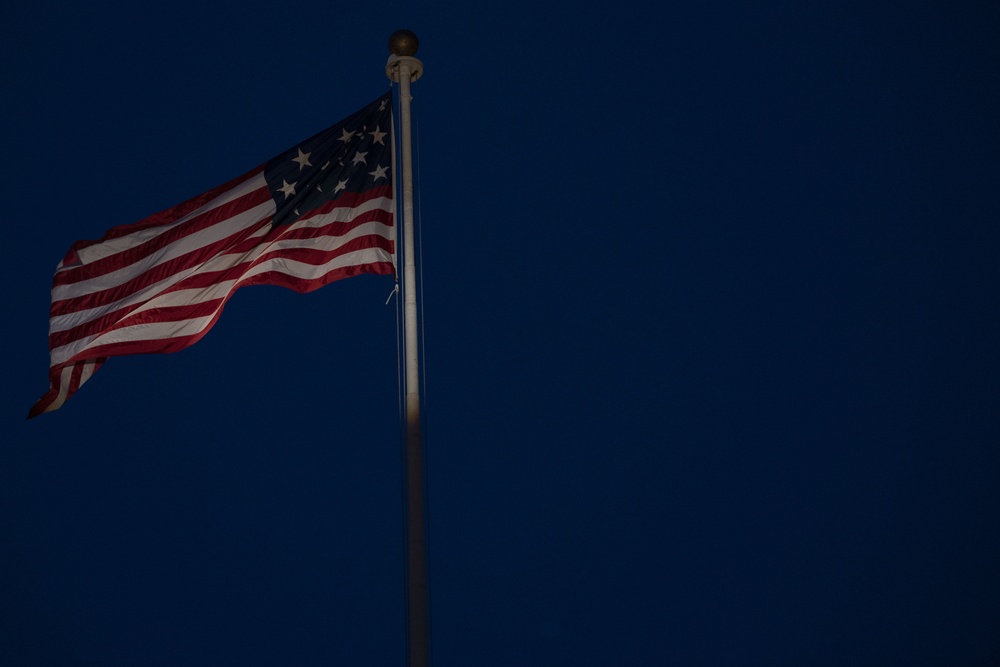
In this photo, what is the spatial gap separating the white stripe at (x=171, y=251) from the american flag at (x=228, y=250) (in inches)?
0.5

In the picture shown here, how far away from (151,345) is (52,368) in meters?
1.14

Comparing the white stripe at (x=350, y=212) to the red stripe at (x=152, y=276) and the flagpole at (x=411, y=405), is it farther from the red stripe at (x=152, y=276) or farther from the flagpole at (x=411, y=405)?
the flagpole at (x=411, y=405)

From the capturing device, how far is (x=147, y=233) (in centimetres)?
1018

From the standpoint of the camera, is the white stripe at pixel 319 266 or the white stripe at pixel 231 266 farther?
the white stripe at pixel 319 266

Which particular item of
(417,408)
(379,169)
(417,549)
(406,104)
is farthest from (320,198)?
(417,549)

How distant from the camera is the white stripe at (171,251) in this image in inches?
387

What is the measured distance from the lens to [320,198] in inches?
394

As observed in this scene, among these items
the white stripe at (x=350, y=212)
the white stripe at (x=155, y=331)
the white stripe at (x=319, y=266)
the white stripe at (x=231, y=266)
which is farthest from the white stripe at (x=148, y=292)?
the white stripe at (x=350, y=212)

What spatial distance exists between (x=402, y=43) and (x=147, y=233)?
3929mm

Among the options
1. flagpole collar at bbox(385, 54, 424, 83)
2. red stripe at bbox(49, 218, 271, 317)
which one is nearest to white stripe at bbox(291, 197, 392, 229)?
red stripe at bbox(49, 218, 271, 317)

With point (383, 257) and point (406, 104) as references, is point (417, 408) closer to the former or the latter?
point (383, 257)

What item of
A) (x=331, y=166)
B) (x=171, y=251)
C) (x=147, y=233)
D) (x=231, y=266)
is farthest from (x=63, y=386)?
(x=331, y=166)

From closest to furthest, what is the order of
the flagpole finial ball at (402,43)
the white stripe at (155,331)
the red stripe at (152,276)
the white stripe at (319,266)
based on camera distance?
the white stripe at (155,331) < the white stripe at (319,266) < the red stripe at (152,276) < the flagpole finial ball at (402,43)

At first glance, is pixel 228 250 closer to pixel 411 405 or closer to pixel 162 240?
pixel 162 240
